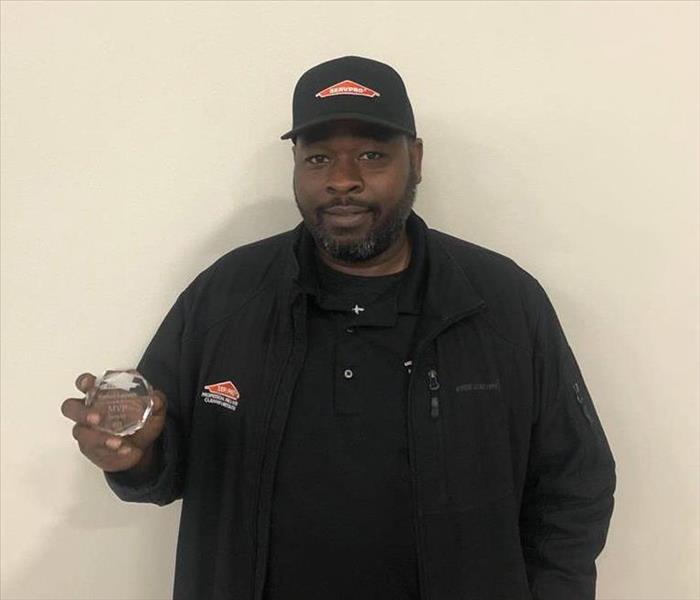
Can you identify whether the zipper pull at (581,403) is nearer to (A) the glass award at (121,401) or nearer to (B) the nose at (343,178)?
(B) the nose at (343,178)

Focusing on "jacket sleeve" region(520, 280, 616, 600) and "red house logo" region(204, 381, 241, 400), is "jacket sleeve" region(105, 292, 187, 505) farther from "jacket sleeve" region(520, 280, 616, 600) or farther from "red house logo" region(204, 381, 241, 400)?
"jacket sleeve" region(520, 280, 616, 600)

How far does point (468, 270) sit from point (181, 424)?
0.55m

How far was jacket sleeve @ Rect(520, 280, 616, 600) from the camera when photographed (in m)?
1.18

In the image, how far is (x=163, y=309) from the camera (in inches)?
53.1

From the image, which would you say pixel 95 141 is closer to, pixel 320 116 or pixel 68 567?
pixel 320 116

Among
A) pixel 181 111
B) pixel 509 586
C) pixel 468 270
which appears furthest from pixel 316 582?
pixel 181 111

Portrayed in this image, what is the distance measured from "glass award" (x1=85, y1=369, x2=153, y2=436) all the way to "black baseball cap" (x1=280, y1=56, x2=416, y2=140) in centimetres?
46

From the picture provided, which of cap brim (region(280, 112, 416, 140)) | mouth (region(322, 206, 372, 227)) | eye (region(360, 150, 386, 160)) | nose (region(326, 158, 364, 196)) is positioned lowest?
mouth (region(322, 206, 372, 227))

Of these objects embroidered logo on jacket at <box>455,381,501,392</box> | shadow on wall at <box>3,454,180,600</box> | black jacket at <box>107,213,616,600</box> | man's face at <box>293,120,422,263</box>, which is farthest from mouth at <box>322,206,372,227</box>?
shadow on wall at <box>3,454,180,600</box>

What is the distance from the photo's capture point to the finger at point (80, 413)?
0.91 m

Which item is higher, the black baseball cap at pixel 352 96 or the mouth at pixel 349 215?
the black baseball cap at pixel 352 96

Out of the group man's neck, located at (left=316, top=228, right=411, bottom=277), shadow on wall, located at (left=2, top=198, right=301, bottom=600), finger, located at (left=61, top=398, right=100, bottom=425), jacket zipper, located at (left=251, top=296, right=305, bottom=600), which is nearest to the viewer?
finger, located at (left=61, top=398, right=100, bottom=425)

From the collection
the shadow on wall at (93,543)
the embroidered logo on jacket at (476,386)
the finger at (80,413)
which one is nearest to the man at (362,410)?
the embroidered logo on jacket at (476,386)

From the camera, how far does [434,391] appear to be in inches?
42.6
